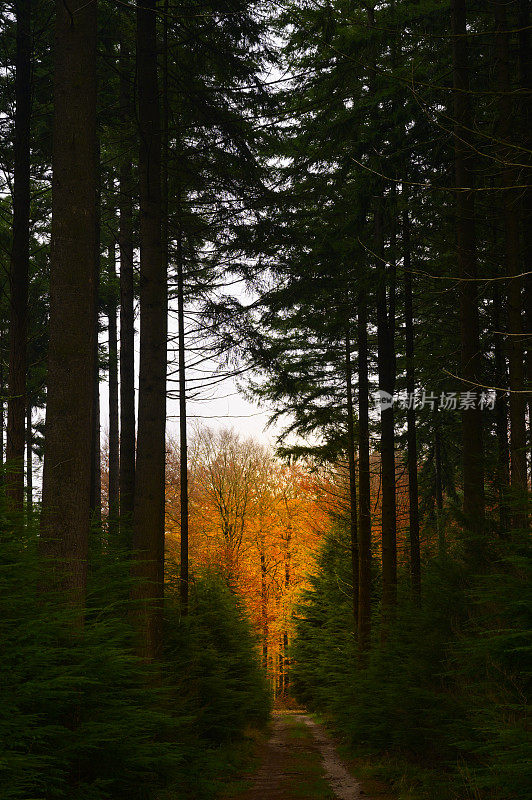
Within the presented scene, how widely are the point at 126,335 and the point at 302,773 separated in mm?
9953

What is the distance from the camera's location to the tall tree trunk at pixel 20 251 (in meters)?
11.1

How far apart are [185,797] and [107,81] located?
1254 centimetres

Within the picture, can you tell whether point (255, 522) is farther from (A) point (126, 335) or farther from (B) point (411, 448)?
(B) point (411, 448)

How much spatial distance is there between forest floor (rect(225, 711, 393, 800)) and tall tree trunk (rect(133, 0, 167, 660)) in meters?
3.14

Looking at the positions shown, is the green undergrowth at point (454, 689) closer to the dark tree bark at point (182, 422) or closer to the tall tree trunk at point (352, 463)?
Answer: the tall tree trunk at point (352, 463)

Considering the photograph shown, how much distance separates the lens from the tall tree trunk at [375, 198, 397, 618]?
1566 centimetres

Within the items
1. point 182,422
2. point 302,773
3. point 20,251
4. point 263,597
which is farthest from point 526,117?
point 263,597

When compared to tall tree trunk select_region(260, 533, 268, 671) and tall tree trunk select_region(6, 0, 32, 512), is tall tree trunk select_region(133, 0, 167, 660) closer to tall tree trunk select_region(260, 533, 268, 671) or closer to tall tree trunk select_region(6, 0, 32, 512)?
tall tree trunk select_region(6, 0, 32, 512)

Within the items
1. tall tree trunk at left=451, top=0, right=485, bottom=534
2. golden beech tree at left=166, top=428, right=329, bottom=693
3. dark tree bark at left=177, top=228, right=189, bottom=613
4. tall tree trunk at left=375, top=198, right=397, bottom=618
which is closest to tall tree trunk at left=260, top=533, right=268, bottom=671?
golden beech tree at left=166, top=428, right=329, bottom=693

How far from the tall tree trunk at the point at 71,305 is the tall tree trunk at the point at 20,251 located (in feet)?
13.3

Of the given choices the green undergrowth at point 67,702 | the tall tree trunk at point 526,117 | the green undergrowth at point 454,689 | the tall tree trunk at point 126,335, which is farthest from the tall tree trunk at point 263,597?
the green undergrowth at point 67,702

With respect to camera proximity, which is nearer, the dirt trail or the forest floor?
the forest floor

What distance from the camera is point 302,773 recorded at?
13.4m

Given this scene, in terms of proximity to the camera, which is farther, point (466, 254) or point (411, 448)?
point (411, 448)
